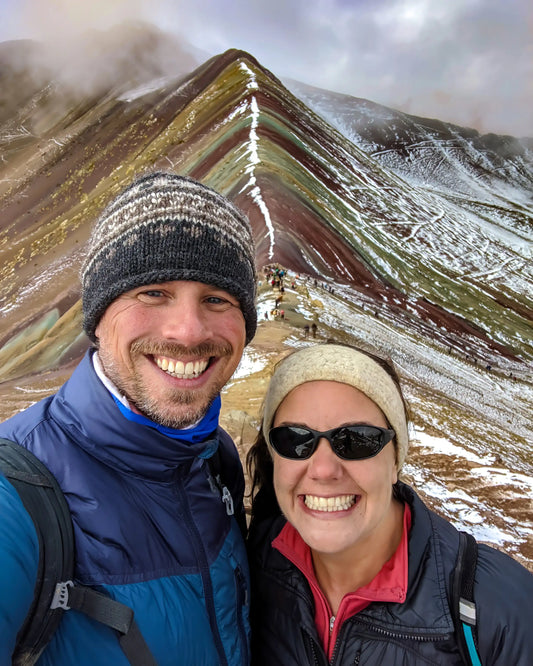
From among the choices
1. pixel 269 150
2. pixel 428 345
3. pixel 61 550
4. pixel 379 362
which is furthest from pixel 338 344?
pixel 269 150

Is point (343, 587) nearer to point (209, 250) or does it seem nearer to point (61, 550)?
point (61, 550)

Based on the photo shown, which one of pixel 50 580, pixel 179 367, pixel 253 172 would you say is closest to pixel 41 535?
pixel 50 580

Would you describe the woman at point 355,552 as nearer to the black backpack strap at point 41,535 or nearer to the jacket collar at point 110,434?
the jacket collar at point 110,434

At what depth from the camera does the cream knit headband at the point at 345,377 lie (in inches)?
95.4

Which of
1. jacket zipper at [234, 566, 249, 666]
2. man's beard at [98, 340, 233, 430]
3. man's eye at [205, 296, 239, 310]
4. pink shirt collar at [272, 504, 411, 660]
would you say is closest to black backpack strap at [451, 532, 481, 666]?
pink shirt collar at [272, 504, 411, 660]

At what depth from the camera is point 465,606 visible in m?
1.96

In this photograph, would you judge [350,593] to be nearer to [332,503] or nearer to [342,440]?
[332,503]

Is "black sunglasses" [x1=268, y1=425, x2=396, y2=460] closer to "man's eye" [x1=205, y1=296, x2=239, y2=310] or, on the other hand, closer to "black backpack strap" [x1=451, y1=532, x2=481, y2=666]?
"black backpack strap" [x1=451, y1=532, x2=481, y2=666]

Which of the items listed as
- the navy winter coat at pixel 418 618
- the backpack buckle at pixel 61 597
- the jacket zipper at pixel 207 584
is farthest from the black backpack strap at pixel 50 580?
the navy winter coat at pixel 418 618

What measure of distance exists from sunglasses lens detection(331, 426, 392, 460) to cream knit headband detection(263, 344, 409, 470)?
0.57 ft

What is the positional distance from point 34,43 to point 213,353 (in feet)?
398

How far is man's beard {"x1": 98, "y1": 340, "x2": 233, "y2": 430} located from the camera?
2252 millimetres

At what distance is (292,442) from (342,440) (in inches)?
10.7

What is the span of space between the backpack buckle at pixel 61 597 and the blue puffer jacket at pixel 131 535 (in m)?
0.09
